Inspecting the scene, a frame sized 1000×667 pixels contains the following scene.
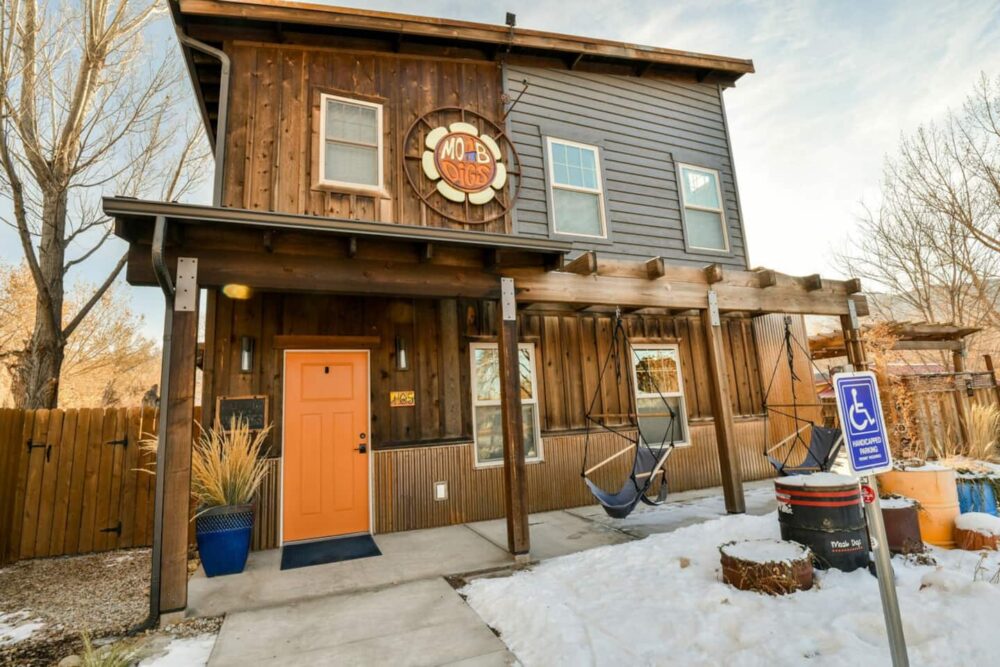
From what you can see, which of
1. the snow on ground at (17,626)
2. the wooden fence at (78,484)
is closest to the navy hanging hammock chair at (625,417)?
the wooden fence at (78,484)

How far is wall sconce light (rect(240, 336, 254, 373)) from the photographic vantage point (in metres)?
4.72

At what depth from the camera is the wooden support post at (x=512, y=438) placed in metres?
3.98

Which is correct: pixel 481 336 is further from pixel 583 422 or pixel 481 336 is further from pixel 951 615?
pixel 951 615

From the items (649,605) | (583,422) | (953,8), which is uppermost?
(953,8)

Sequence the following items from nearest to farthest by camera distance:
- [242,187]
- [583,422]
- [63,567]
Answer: [63,567]
[242,187]
[583,422]

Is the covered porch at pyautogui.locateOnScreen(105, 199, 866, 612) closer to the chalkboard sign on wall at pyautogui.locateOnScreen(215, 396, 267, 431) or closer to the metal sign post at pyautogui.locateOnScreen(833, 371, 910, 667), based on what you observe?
the chalkboard sign on wall at pyautogui.locateOnScreen(215, 396, 267, 431)

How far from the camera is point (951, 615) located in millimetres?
2547

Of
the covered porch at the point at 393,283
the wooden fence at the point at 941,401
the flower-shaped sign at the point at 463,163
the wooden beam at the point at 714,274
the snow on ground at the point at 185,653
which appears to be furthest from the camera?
the wooden fence at the point at 941,401

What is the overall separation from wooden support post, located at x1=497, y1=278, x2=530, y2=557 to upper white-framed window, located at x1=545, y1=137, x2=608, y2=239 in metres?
2.53

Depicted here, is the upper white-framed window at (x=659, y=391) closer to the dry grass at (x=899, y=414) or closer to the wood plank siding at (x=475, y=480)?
the wood plank siding at (x=475, y=480)

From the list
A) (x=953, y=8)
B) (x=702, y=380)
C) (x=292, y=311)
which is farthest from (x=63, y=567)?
(x=953, y=8)

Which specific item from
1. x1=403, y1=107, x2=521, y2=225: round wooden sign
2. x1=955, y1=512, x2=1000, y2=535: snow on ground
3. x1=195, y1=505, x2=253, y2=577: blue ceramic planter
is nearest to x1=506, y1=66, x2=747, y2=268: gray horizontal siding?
→ x1=403, y1=107, x2=521, y2=225: round wooden sign

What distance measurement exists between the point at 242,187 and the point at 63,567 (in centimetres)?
390

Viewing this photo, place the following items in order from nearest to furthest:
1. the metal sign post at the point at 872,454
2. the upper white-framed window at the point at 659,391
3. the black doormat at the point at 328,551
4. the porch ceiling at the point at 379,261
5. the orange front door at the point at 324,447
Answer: the metal sign post at the point at 872,454, the porch ceiling at the point at 379,261, the black doormat at the point at 328,551, the orange front door at the point at 324,447, the upper white-framed window at the point at 659,391
